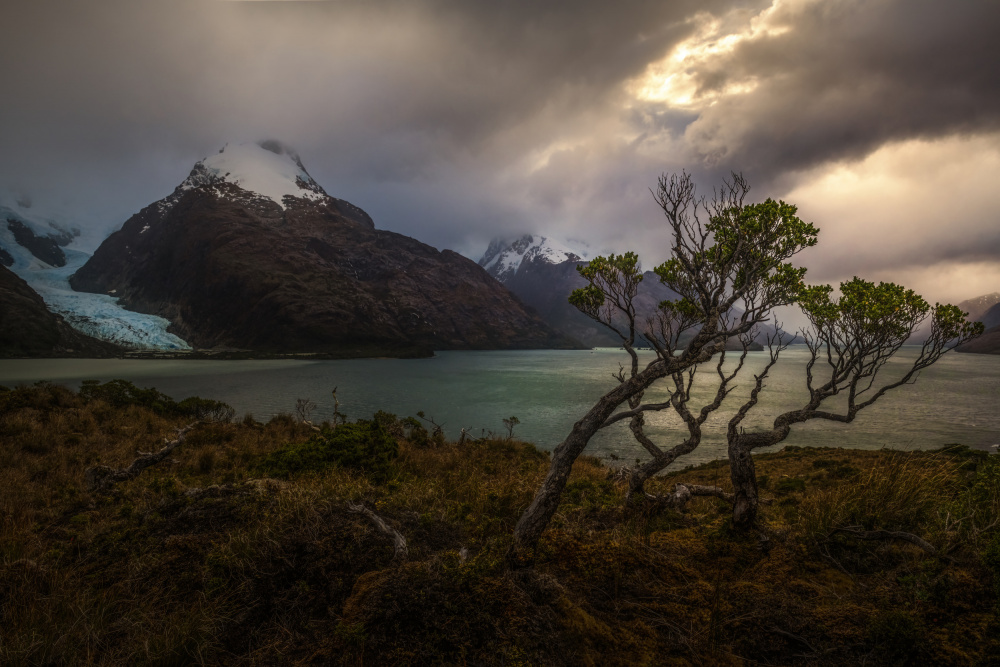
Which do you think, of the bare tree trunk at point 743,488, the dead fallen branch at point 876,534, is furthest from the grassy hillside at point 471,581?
the bare tree trunk at point 743,488

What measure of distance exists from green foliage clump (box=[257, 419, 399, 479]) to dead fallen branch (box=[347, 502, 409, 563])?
5442 millimetres

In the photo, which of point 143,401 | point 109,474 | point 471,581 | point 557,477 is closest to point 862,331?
point 557,477

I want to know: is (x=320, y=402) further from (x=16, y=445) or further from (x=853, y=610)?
(x=853, y=610)

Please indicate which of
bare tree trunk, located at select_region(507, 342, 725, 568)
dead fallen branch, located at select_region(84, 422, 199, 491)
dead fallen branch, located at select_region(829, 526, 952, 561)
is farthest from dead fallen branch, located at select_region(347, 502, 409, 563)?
dead fallen branch, located at select_region(829, 526, 952, 561)

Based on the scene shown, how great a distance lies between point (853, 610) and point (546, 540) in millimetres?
3745

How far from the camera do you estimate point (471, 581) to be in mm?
4719

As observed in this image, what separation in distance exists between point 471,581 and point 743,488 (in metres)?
5.49

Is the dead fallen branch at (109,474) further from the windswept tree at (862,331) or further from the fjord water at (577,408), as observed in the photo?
the fjord water at (577,408)

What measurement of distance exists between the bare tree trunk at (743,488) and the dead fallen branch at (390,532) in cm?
578

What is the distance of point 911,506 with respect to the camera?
6.75 m

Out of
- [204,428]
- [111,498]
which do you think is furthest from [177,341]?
[111,498]

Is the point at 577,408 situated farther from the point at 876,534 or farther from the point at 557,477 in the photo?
the point at 557,477

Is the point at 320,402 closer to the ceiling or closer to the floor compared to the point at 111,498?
closer to the floor

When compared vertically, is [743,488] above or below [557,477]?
below
